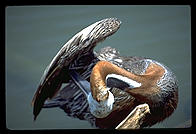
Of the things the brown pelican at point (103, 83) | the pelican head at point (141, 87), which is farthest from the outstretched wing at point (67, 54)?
the pelican head at point (141, 87)

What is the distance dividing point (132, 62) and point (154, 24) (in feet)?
1.64

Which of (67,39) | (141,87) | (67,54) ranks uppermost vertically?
(67,39)

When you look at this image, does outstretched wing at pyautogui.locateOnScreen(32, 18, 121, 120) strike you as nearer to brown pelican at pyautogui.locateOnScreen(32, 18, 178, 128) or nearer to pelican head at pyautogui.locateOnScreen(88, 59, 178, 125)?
brown pelican at pyautogui.locateOnScreen(32, 18, 178, 128)

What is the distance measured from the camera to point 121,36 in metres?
4.13

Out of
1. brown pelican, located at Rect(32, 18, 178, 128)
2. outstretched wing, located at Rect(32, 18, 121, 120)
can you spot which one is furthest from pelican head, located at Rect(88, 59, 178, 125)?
outstretched wing, located at Rect(32, 18, 121, 120)

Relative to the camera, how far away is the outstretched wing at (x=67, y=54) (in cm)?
408

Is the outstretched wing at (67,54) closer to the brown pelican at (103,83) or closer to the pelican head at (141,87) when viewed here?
the brown pelican at (103,83)

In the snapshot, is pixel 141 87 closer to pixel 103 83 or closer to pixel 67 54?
pixel 103 83

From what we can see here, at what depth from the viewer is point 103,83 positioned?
13.2 ft

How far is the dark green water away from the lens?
4129mm

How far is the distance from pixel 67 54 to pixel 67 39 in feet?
0.58

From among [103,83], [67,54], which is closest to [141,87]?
[103,83]

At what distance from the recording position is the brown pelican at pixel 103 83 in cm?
407

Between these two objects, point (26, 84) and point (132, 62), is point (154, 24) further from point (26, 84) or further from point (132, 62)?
point (26, 84)
